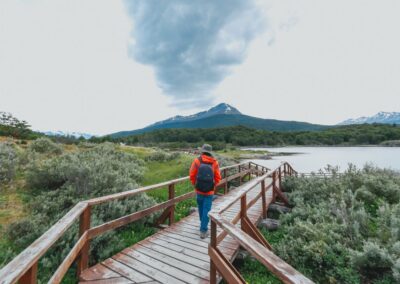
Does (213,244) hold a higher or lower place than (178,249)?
higher

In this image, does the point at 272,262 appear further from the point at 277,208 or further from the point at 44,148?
the point at 44,148

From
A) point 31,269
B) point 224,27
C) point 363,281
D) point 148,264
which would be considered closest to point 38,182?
point 148,264

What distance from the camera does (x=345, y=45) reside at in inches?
699

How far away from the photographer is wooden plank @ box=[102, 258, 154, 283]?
120 inches

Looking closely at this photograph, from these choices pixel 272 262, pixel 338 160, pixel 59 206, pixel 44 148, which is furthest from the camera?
pixel 338 160

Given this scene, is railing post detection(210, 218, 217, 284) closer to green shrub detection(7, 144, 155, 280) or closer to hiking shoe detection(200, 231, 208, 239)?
hiking shoe detection(200, 231, 208, 239)

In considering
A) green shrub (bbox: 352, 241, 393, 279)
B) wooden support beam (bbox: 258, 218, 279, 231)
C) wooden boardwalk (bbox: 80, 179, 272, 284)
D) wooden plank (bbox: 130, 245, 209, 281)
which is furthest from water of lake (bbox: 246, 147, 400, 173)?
wooden plank (bbox: 130, 245, 209, 281)

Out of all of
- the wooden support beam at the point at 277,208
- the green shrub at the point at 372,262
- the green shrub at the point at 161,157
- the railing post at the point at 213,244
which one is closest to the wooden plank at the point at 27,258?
the railing post at the point at 213,244

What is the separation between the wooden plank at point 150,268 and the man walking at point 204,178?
1367 mm

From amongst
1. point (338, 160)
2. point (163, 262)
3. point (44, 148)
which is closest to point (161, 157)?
point (44, 148)

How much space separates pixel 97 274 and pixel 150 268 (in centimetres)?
81

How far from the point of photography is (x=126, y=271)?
3.25 metres

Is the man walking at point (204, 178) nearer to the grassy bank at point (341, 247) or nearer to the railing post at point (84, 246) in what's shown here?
the grassy bank at point (341, 247)

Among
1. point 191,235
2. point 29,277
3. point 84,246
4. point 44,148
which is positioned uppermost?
point 44,148
